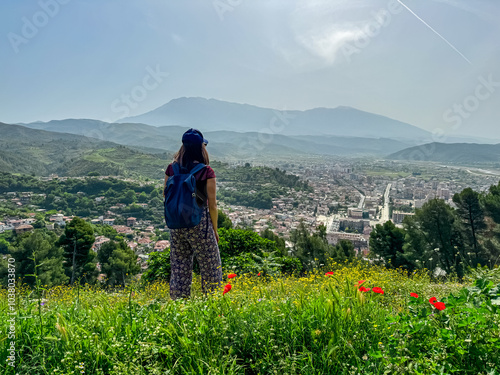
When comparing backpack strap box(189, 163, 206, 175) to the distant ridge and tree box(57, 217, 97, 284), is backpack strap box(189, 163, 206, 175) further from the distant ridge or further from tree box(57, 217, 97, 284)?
the distant ridge

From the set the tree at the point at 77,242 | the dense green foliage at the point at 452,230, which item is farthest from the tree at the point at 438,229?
the tree at the point at 77,242

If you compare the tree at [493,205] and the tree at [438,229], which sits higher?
the tree at [493,205]

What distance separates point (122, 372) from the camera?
131cm

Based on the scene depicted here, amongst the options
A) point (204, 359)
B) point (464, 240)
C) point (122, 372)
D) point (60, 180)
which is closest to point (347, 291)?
point (204, 359)

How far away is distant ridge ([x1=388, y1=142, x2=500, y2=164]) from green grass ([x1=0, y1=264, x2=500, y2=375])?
13159 cm

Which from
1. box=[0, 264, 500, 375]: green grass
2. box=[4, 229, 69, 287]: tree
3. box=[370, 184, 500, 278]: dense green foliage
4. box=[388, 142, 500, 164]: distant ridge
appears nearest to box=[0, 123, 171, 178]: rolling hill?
box=[4, 229, 69, 287]: tree

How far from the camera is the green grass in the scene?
1.31 metres

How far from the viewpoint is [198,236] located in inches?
102

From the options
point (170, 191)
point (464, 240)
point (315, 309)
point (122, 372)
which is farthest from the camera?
point (464, 240)

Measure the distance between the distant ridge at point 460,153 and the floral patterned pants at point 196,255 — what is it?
5177 inches

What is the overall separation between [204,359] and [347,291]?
1.09 m

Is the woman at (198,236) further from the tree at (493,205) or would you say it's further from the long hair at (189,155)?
the tree at (493,205)

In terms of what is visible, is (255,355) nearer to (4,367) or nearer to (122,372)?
(122,372)

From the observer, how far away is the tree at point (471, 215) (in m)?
12.4
